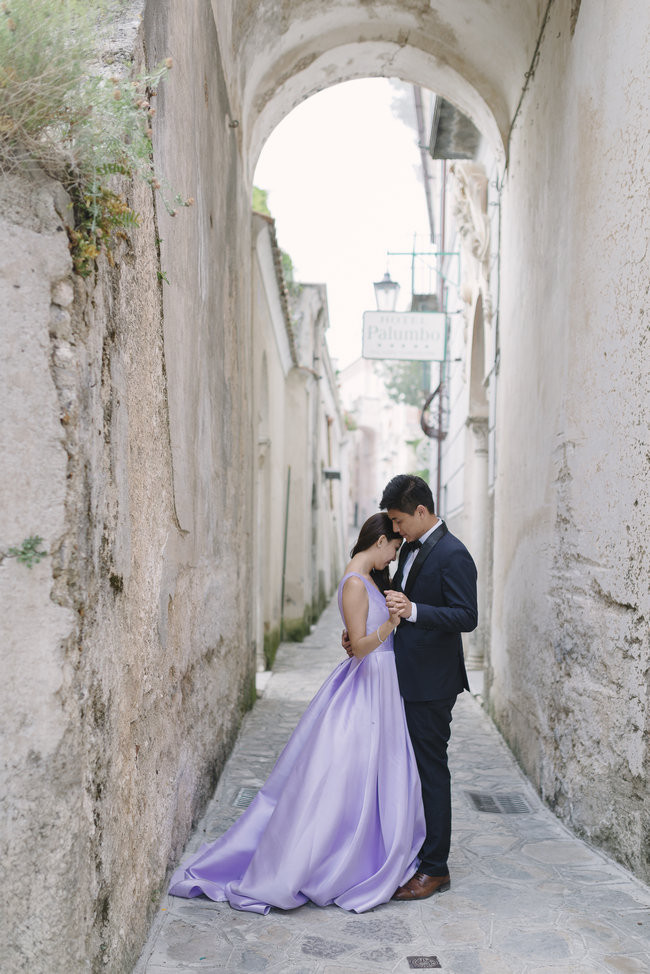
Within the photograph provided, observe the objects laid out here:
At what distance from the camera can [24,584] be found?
2.36m

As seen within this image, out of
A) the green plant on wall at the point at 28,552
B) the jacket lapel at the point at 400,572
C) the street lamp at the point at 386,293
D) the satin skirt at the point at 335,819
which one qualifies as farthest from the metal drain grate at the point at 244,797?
the street lamp at the point at 386,293

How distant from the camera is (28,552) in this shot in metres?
2.35

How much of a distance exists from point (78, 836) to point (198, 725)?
88.1 inches

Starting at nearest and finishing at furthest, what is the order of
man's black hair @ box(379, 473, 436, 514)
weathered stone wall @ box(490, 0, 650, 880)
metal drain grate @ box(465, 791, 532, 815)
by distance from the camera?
man's black hair @ box(379, 473, 436, 514) → weathered stone wall @ box(490, 0, 650, 880) → metal drain grate @ box(465, 791, 532, 815)

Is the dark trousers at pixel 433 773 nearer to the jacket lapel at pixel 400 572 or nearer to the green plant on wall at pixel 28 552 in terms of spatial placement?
the jacket lapel at pixel 400 572

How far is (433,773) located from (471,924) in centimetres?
60

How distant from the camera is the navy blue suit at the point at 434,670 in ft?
12.7

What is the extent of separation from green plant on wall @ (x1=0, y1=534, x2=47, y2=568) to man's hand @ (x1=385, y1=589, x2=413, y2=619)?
1717mm

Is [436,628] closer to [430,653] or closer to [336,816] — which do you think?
[430,653]

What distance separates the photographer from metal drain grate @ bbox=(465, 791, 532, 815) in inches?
204

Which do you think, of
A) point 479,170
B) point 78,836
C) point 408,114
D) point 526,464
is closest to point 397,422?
point 408,114

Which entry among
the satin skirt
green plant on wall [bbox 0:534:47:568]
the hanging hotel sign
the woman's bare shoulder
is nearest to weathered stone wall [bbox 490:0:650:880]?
the satin skirt

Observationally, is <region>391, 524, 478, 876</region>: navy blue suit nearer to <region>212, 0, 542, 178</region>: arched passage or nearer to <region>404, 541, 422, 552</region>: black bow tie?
<region>404, 541, 422, 552</region>: black bow tie

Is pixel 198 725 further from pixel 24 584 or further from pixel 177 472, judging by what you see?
pixel 24 584
